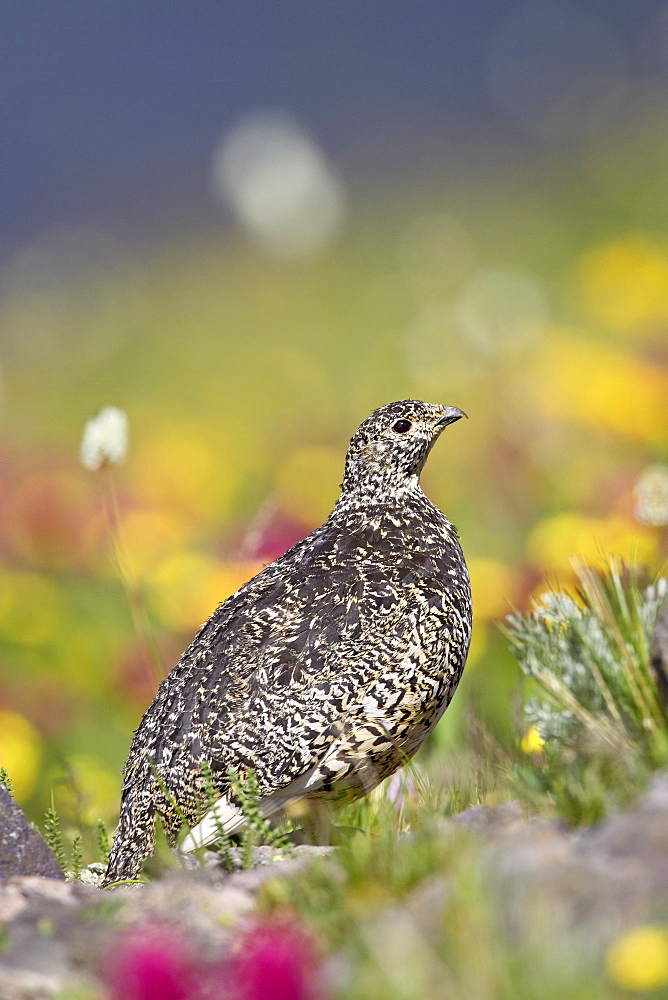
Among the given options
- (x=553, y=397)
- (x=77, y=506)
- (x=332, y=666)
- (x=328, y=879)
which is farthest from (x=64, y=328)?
(x=328, y=879)

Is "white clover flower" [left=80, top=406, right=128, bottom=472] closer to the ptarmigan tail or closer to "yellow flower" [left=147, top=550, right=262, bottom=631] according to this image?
"yellow flower" [left=147, top=550, right=262, bottom=631]

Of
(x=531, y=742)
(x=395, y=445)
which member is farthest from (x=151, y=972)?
(x=395, y=445)

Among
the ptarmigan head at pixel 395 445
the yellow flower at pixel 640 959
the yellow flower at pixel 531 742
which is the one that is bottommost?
the yellow flower at pixel 640 959

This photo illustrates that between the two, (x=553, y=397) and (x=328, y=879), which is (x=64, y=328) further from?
(x=328, y=879)

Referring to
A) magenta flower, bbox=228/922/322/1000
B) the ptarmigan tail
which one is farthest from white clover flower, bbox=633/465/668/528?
magenta flower, bbox=228/922/322/1000

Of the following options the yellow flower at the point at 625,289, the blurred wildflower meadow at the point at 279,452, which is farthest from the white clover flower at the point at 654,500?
the yellow flower at the point at 625,289

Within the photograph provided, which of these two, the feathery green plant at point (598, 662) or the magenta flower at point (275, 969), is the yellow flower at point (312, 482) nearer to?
the feathery green plant at point (598, 662)
